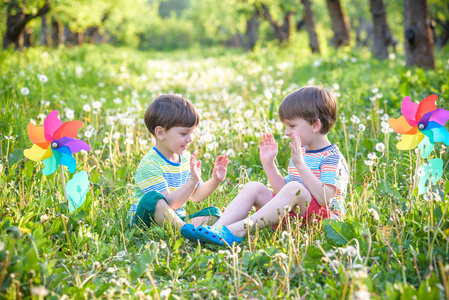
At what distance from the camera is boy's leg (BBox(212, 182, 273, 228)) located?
9.77ft

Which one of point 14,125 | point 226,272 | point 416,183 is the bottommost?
point 226,272

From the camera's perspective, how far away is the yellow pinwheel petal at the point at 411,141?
2.80 metres

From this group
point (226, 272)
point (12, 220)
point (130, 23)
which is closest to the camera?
point (226, 272)

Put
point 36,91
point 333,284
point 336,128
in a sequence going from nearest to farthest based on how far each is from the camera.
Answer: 1. point 333,284
2. point 336,128
3. point 36,91

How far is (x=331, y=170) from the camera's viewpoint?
287 centimetres

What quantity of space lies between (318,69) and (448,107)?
16.1 feet

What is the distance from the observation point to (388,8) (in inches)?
1003

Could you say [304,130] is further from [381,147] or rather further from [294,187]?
[381,147]

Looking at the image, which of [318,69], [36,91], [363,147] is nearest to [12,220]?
[363,147]

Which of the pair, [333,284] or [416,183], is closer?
[333,284]

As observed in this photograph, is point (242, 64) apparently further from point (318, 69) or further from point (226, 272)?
point (226, 272)

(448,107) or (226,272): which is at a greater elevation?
(448,107)

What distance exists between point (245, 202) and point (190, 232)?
1.69 feet

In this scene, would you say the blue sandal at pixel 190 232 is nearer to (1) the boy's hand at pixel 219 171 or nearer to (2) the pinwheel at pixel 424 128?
(1) the boy's hand at pixel 219 171
